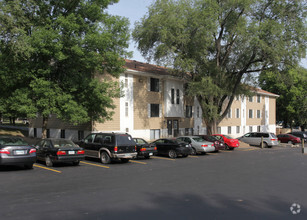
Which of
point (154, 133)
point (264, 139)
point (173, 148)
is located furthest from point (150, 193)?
point (264, 139)

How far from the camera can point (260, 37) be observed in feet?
85.1

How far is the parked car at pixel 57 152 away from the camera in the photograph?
12.8 metres

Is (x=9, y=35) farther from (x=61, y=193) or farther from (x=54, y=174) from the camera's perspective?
(x=61, y=193)

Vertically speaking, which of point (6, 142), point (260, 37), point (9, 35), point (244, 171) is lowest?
point (244, 171)

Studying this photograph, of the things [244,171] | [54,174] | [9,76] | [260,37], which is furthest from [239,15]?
[54,174]

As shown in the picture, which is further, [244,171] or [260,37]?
[260,37]

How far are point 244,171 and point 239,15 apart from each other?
18.9 metres

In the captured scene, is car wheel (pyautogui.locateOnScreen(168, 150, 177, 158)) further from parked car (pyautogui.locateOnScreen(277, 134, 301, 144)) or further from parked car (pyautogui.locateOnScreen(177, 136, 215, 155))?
parked car (pyautogui.locateOnScreen(277, 134, 301, 144))

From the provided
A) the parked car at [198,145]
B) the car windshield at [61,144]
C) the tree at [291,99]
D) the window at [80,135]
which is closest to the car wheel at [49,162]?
the car windshield at [61,144]

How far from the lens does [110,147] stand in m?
14.4

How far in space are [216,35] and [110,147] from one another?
18.9 metres

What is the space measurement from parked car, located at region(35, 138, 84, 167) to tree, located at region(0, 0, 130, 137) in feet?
12.9

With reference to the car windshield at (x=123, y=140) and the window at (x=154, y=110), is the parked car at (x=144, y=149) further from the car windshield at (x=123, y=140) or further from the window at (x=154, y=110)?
the window at (x=154, y=110)

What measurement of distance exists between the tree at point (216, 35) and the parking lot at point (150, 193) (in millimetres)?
14784
